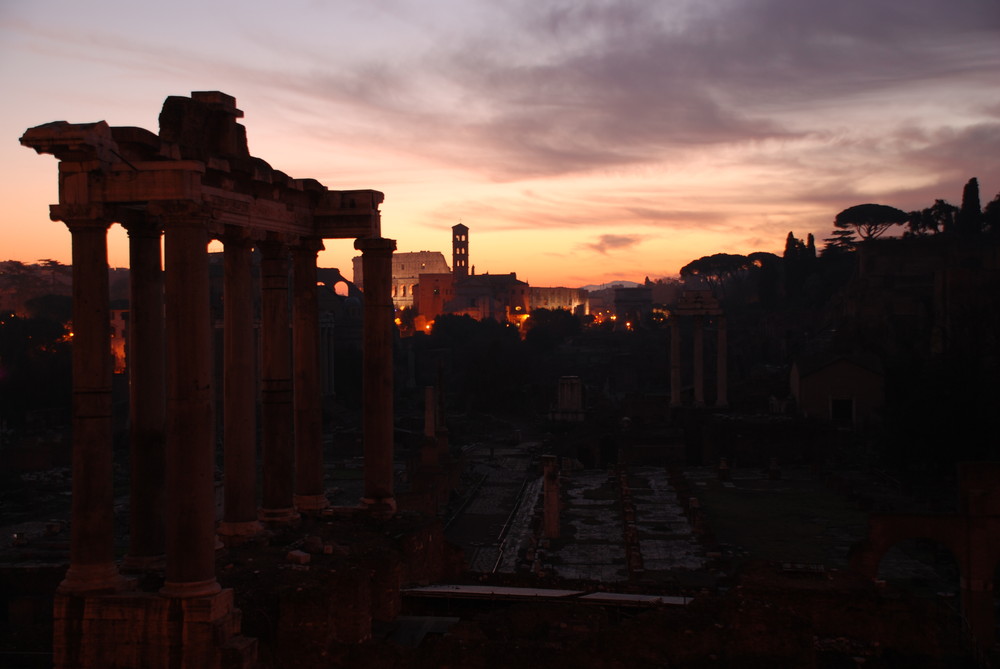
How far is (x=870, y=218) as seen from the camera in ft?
240

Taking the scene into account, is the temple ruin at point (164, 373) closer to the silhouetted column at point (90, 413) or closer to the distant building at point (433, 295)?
the silhouetted column at point (90, 413)

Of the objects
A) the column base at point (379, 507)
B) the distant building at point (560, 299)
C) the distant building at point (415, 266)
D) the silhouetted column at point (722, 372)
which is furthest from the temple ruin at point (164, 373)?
the distant building at point (415, 266)

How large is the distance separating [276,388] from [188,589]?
357 centimetres

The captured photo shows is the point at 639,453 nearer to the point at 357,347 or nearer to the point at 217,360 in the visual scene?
the point at 217,360

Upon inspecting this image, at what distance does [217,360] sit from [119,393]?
415 inches

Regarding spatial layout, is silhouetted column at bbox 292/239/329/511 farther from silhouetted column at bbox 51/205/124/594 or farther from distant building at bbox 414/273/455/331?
distant building at bbox 414/273/455/331

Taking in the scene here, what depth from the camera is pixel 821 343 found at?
56.4 meters

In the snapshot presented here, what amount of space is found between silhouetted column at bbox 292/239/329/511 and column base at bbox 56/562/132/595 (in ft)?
11.9

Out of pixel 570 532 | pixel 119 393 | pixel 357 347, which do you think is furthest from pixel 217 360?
pixel 357 347

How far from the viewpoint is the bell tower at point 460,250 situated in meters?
122

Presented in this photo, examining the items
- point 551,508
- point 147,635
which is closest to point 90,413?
point 147,635

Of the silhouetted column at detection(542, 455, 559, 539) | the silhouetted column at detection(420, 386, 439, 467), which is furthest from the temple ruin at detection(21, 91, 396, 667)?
the silhouetted column at detection(420, 386, 439, 467)

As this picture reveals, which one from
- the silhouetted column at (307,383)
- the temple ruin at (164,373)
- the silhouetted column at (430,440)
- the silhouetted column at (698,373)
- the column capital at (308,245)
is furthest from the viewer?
the silhouetted column at (698,373)

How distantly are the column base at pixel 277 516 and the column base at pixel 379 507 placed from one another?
2.97 feet
